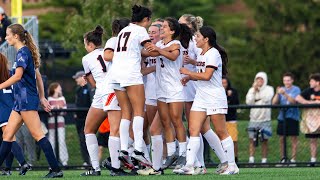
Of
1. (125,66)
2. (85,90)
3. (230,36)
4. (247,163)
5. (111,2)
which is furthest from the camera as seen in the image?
(230,36)

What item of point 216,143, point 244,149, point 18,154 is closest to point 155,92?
point 216,143

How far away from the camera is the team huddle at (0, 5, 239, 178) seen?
1638 cm

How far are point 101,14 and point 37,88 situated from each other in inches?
562

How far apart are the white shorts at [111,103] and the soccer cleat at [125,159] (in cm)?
70

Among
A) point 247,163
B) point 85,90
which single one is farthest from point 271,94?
point 85,90

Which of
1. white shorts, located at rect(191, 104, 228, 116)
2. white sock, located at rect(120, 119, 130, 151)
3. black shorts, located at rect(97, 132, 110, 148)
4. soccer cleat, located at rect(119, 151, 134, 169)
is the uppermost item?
white shorts, located at rect(191, 104, 228, 116)

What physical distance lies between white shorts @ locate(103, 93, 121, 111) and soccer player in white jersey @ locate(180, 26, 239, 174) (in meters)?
0.99

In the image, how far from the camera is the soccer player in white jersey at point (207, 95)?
16.9 m

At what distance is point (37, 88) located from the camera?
16672 millimetres

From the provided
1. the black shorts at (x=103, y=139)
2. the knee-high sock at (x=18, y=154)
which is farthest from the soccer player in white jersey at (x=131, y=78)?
the black shorts at (x=103, y=139)

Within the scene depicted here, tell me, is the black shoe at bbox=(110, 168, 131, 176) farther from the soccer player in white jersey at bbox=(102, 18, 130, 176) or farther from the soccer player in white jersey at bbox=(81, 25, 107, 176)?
the soccer player in white jersey at bbox=(81, 25, 107, 176)

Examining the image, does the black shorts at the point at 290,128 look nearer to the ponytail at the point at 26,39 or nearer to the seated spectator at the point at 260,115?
the seated spectator at the point at 260,115

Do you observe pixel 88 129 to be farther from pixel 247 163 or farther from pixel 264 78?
pixel 264 78

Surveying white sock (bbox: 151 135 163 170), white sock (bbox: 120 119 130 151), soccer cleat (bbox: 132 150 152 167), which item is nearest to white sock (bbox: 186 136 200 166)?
white sock (bbox: 151 135 163 170)
